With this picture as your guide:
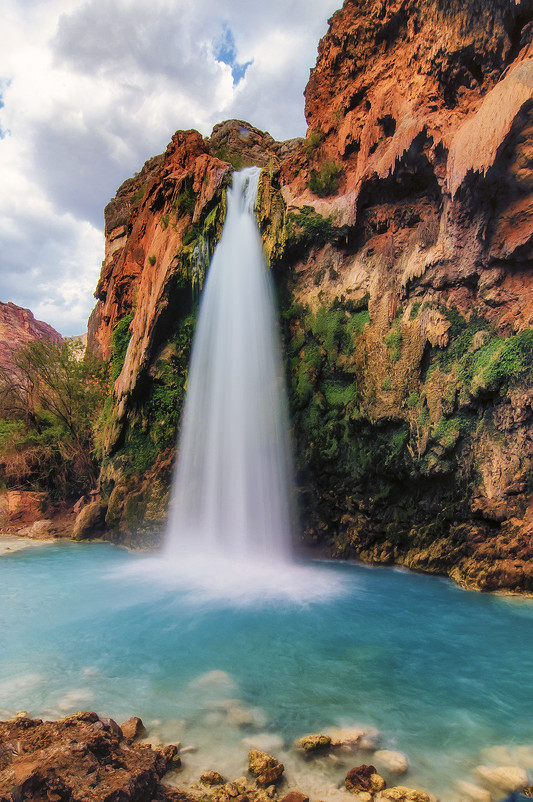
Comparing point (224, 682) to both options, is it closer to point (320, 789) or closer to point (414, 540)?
point (320, 789)

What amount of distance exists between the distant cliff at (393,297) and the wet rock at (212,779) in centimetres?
827

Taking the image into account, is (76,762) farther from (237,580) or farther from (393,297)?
(393,297)

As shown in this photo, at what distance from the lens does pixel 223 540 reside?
552 inches

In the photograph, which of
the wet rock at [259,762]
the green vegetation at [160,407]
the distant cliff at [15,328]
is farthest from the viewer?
the distant cliff at [15,328]

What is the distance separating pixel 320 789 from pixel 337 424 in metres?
10.7

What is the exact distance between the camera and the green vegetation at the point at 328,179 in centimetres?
1548

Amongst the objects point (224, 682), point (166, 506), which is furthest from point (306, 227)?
point (224, 682)

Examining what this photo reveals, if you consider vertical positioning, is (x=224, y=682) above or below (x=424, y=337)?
below

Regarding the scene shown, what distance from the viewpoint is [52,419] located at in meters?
21.8

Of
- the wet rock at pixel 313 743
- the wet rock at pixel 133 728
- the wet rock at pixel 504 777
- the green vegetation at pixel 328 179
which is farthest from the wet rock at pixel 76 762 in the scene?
the green vegetation at pixel 328 179

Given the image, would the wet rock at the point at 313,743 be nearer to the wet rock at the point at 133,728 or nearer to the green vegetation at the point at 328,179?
the wet rock at the point at 133,728

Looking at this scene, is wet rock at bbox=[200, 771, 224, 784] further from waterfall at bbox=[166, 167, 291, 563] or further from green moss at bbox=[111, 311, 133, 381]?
green moss at bbox=[111, 311, 133, 381]

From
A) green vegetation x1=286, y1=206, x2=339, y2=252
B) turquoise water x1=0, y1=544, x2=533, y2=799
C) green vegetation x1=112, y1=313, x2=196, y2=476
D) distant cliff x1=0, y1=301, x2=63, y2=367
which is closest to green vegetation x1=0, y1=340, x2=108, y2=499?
green vegetation x1=112, y1=313, x2=196, y2=476

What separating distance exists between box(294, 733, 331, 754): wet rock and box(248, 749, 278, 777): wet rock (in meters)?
0.40
